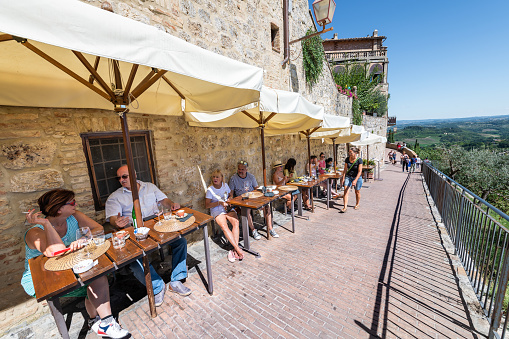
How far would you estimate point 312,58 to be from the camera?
9219 millimetres

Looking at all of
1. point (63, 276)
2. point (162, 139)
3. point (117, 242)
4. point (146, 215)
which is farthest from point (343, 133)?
point (63, 276)

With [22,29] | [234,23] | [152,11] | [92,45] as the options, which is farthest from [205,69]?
[234,23]

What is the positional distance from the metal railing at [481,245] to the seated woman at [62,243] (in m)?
3.80

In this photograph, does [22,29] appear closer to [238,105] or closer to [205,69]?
[205,69]

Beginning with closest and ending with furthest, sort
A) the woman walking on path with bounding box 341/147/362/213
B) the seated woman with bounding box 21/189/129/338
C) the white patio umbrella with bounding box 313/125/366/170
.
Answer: the seated woman with bounding box 21/189/129/338 < the woman walking on path with bounding box 341/147/362/213 < the white patio umbrella with bounding box 313/125/366/170

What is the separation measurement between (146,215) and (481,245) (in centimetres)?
482

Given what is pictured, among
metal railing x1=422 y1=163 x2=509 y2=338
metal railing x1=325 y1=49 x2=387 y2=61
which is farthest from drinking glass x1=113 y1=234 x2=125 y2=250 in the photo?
metal railing x1=325 y1=49 x2=387 y2=61

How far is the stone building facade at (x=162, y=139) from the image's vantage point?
7.91 ft

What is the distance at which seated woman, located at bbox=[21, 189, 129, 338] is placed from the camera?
2035 mm

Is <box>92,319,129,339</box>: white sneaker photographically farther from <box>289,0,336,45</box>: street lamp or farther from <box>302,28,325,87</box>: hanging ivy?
<box>302,28,325,87</box>: hanging ivy

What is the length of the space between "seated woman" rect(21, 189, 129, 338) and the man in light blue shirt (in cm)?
42

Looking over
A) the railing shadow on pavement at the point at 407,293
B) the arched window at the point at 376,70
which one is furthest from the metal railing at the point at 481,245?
the arched window at the point at 376,70

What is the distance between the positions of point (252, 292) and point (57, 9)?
327 cm

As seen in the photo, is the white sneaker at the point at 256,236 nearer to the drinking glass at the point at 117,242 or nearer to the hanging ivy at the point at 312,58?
the drinking glass at the point at 117,242
